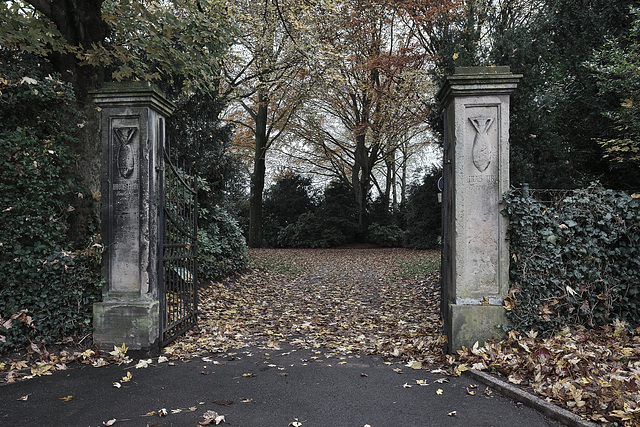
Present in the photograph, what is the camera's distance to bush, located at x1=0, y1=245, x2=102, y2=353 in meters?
4.68

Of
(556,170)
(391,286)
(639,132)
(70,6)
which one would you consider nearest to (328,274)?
(391,286)

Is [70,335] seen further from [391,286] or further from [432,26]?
[432,26]

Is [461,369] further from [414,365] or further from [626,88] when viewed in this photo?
[626,88]

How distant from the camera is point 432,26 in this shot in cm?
1355

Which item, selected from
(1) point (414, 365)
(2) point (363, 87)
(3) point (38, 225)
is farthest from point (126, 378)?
(2) point (363, 87)

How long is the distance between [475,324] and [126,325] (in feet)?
12.7

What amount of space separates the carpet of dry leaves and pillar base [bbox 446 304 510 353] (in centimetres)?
12

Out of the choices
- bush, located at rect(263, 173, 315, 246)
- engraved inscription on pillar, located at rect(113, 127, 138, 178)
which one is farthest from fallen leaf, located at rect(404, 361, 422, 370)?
bush, located at rect(263, 173, 315, 246)

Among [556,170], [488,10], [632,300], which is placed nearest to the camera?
[632,300]

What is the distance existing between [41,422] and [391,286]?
24.4 feet

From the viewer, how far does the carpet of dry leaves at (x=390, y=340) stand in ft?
11.0

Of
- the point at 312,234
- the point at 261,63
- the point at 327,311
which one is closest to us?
the point at 327,311

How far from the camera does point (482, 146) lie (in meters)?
4.59

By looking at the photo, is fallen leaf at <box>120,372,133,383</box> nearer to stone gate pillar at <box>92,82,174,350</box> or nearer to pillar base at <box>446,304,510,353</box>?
stone gate pillar at <box>92,82,174,350</box>
